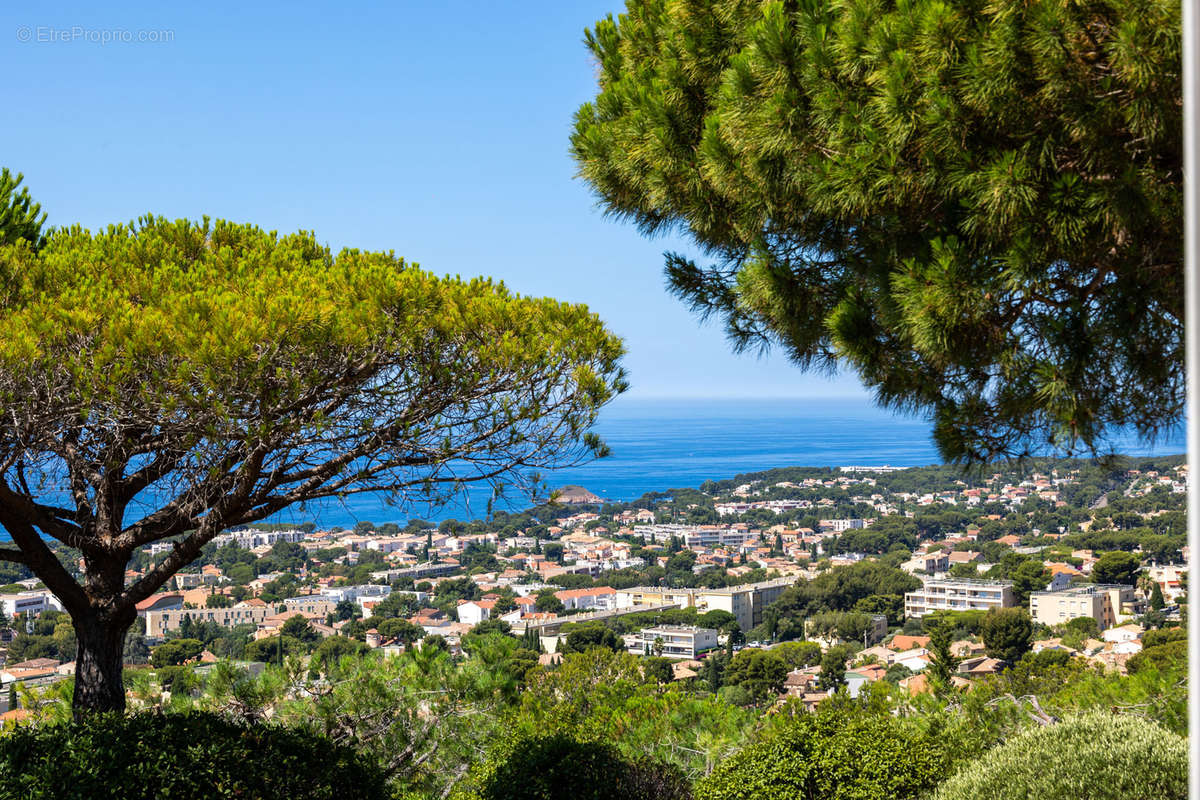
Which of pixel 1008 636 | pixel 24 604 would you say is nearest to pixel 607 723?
pixel 1008 636

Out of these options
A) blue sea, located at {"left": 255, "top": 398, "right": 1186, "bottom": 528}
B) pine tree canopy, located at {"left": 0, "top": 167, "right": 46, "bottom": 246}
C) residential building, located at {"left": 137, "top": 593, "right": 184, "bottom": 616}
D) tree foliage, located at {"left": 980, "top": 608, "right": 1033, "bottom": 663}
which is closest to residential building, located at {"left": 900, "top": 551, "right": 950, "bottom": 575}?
blue sea, located at {"left": 255, "top": 398, "right": 1186, "bottom": 528}

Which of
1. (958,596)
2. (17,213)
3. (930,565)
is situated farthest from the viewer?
(930,565)

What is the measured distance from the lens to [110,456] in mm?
3980

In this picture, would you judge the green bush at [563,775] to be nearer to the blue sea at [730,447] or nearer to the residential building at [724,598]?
the blue sea at [730,447]

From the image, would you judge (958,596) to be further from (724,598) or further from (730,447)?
(730,447)

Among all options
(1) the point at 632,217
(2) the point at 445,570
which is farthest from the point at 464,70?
(2) the point at 445,570

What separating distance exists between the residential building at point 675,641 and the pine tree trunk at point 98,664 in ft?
49.1

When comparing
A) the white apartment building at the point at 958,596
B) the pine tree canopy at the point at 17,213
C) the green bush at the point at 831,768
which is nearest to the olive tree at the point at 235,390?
the pine tree canopy at the point at 17,213

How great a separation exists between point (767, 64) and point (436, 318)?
69.4 inches

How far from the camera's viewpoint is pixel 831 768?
4820mm

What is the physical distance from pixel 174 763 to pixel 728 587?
76.2ft

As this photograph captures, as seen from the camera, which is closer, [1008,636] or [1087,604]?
[1008,636]

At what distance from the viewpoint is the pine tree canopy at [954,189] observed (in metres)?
2.67

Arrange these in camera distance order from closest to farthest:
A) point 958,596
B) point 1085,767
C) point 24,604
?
point 1085,767 → point 24,604 → point 958,596
